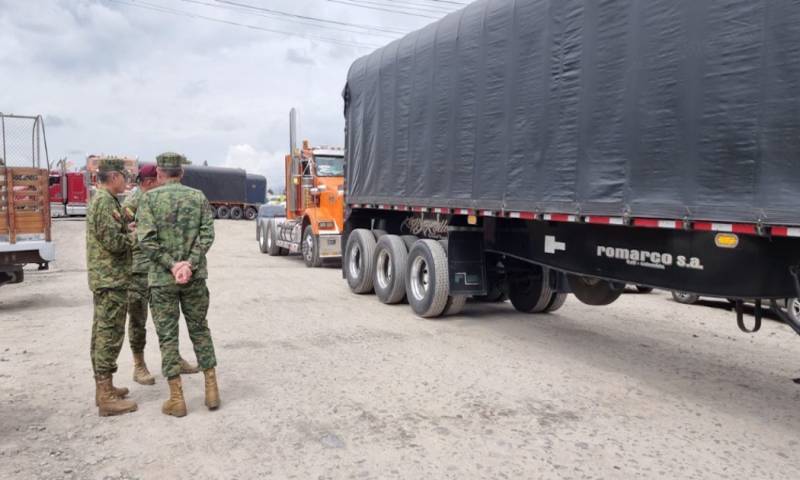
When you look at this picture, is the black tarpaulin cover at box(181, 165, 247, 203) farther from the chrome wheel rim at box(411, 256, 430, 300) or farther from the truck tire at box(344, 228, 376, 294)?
the chrome wheel rim at box(411, 256, 430, 300)

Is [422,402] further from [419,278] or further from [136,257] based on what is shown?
[419,278]

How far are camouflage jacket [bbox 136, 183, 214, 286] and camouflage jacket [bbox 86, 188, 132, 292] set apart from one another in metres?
0.35

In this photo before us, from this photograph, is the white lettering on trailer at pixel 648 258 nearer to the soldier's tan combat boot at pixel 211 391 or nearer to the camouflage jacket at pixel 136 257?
the soldier's tan combat boot at pixel 211 391

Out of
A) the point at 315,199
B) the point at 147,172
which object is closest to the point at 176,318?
the point at 147,172

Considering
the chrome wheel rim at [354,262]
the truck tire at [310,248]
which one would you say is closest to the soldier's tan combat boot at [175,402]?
the chrome wheel rim at [354,262]

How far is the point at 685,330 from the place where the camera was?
8.62 m

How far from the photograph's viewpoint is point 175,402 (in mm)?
4699

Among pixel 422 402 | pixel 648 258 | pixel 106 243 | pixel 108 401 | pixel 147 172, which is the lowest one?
pixel 422 402

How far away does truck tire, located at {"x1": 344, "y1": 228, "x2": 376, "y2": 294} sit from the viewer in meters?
10.7

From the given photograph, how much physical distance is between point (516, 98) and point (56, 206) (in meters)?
37.6

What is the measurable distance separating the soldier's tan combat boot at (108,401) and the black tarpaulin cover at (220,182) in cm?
3576

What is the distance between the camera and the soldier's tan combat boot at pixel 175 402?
469 cm

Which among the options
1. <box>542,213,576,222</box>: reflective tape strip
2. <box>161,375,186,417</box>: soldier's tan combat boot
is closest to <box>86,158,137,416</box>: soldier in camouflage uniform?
<box>161,375,186,417</box>: soldier's tan combat boot

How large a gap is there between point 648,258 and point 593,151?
110 cm
